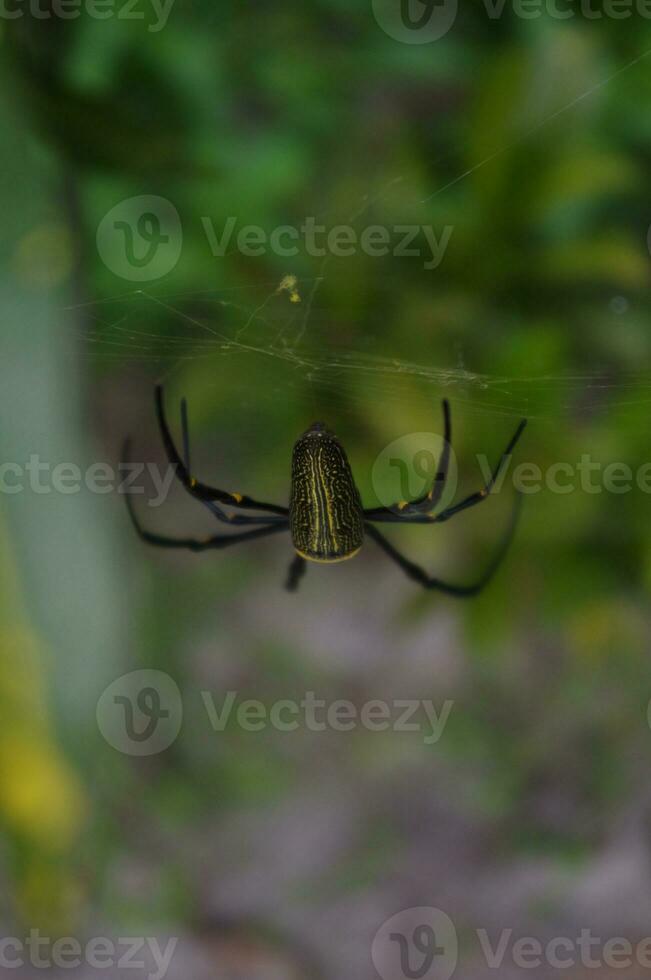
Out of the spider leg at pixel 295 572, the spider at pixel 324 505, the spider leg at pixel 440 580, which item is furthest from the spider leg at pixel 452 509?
the spider leg at pixel 295 572

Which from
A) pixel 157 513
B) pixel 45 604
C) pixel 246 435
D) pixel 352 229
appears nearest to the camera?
pixel 45 604

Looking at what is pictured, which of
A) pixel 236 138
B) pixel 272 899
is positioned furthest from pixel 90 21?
pixel 272 899

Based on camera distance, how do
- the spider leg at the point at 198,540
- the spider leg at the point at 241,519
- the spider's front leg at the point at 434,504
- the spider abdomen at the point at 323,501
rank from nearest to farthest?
the spider abdomen at the point at 323,501 → the spider's front leg at the point at 434,504 → the spider leg at the point at 241,519 → the spider leg at the point at 198,540

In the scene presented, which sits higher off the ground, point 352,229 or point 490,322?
point 352,229

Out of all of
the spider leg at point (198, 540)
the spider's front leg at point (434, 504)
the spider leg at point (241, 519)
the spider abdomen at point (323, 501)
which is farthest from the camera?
the spider leg at point (198, 540)

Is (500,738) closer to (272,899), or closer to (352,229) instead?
(272,899)

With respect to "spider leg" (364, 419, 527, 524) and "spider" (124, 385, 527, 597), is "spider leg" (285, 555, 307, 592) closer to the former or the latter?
"spider" (124, 385, 527, 597)

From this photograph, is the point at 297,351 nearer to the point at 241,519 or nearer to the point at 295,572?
the point at 241,519

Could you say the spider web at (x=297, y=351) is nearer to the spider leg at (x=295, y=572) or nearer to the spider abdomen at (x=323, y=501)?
the spider abdomen at (x=323, y=501)
